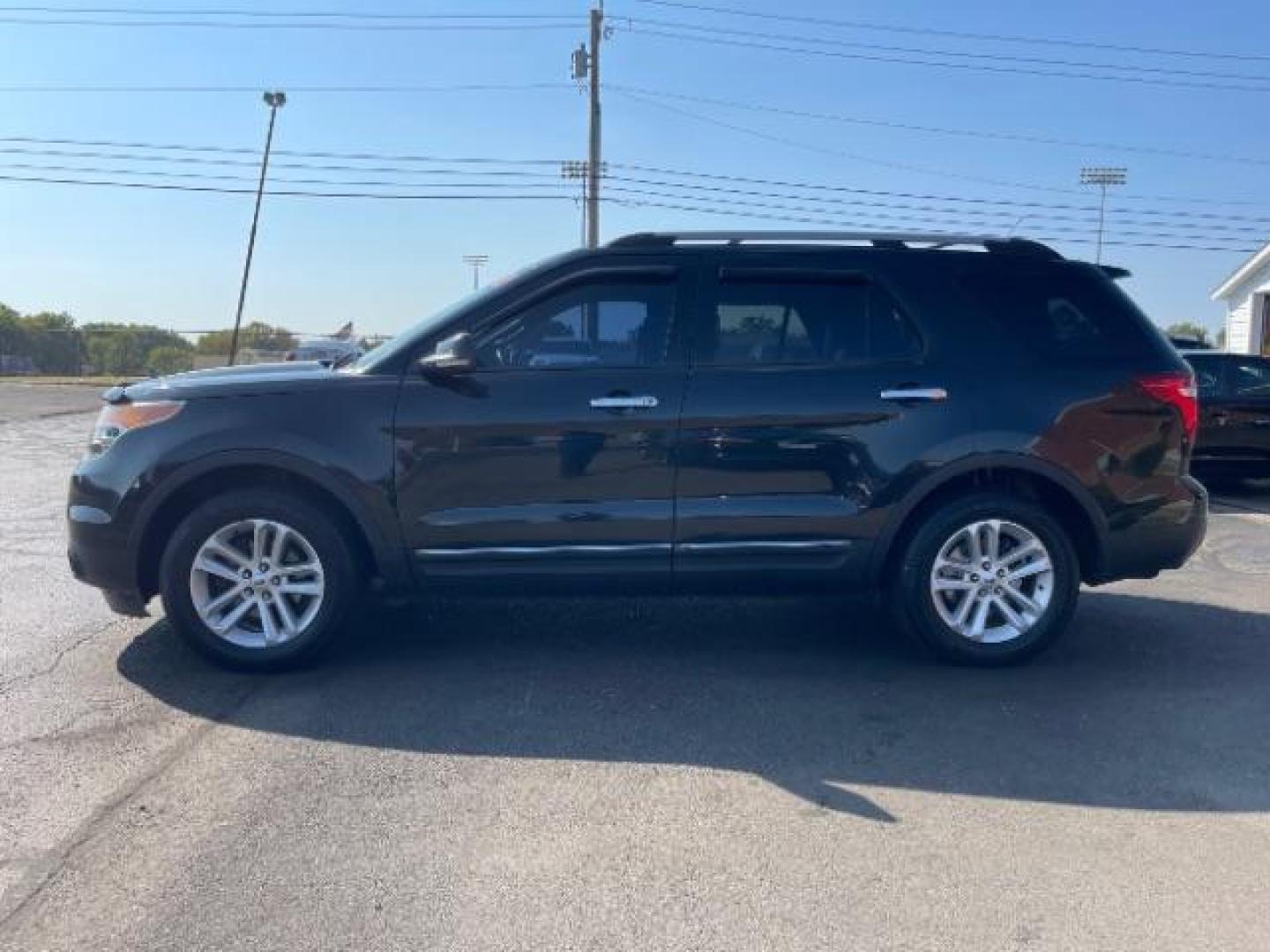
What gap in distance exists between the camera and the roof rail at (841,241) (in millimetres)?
5750

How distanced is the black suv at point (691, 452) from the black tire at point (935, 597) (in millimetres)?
12

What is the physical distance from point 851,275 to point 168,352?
42.1 meters

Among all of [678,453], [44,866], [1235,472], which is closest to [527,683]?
[678,453]

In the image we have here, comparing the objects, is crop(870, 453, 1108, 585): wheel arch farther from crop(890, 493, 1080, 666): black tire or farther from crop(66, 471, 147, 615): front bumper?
crop(66, 471, 147, 615): front bumper

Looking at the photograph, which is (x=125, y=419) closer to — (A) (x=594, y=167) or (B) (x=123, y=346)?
(A) (x=594, y=167)

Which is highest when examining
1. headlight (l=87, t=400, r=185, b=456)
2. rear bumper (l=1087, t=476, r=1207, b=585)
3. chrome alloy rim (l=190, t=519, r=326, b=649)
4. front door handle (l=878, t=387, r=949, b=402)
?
front door handle (l=878, t=387, r=949, b=402)

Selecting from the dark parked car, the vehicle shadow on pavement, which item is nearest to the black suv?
the vehicle shadow on pavement

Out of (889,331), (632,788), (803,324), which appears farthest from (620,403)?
(632,788)

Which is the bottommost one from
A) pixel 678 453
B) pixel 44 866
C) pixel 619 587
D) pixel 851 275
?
pixel 44 866

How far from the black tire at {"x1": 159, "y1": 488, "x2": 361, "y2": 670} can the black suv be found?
11mm

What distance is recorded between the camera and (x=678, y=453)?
5.48m

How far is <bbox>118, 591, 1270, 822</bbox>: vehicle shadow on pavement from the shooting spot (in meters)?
4.51

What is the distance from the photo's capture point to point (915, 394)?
5.59 metres

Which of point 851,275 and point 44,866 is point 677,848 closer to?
point 44,866
